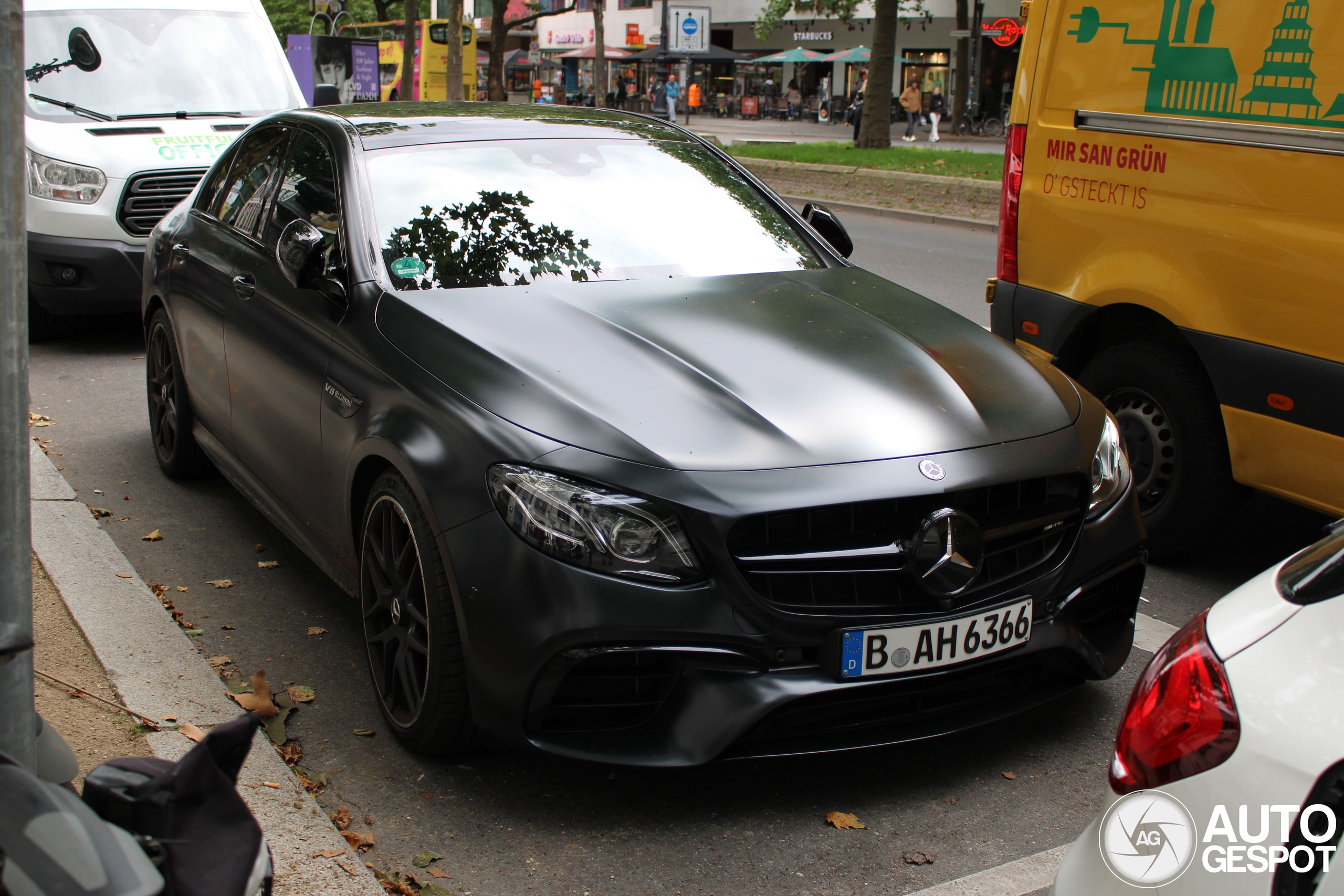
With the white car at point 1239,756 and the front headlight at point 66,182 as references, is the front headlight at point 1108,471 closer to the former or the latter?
the white car at point 1239,756

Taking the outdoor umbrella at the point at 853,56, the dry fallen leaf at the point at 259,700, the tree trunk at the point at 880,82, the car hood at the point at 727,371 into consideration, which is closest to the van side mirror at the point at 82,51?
the car hood at the point at 727,371

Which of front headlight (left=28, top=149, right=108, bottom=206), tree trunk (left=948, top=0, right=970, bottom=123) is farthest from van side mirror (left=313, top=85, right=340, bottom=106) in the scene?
tree trunk (left=948, top=0, right=970, bottom=123)

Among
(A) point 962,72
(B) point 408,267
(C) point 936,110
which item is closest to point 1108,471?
(B) point 408,267

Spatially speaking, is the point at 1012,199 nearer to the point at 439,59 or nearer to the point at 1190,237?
the point at 1190,237

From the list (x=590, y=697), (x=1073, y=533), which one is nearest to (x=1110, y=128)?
(x=1073, y=533)

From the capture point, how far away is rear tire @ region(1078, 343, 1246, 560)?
14.7 ft

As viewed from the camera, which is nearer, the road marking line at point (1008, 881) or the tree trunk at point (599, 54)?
the road marking line at point (1008, 881)

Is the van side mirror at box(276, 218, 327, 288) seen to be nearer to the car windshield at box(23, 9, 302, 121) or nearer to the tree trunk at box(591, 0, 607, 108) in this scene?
the car windshield at box(23, 9, 302, 121)

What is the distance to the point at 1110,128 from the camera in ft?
15.5

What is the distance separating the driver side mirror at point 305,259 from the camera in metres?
3.76

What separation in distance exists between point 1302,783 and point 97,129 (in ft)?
26.8

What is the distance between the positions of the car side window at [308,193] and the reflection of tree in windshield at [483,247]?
0.28 metres

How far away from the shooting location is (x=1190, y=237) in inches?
172

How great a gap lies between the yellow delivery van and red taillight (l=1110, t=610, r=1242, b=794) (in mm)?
2425
